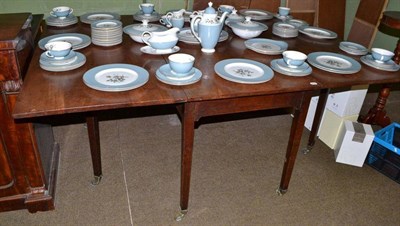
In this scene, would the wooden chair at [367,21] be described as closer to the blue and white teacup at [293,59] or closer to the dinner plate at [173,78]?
the blue and white teacup at [293,59]

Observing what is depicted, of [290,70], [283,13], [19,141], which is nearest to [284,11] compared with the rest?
[283,13]

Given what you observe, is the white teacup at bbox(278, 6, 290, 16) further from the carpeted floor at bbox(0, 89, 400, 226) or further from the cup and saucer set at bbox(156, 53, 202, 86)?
the cup and saucer set at bbox(156, 53, 202, 86)

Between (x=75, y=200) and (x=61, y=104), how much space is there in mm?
848

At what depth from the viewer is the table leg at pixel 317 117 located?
2076 mm

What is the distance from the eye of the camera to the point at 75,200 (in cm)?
176

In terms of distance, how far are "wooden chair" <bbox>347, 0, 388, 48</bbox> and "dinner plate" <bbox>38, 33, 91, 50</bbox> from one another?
1.96 meters

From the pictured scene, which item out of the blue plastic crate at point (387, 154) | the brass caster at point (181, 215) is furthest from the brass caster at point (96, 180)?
the blue plastic crate at point (387, 154)

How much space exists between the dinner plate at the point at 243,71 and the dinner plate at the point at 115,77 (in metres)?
0.33

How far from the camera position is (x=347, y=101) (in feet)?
7.16

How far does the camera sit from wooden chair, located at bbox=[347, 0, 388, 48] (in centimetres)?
244

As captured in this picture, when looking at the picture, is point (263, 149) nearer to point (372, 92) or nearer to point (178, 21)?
point (178, 21)

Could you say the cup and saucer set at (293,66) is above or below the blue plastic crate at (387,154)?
above

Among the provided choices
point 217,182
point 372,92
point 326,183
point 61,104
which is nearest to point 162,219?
point 217,182

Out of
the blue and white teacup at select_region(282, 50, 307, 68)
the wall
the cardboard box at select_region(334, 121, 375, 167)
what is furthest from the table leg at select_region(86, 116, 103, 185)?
the cardboard box at select_region(334, 121, 375, 167)
